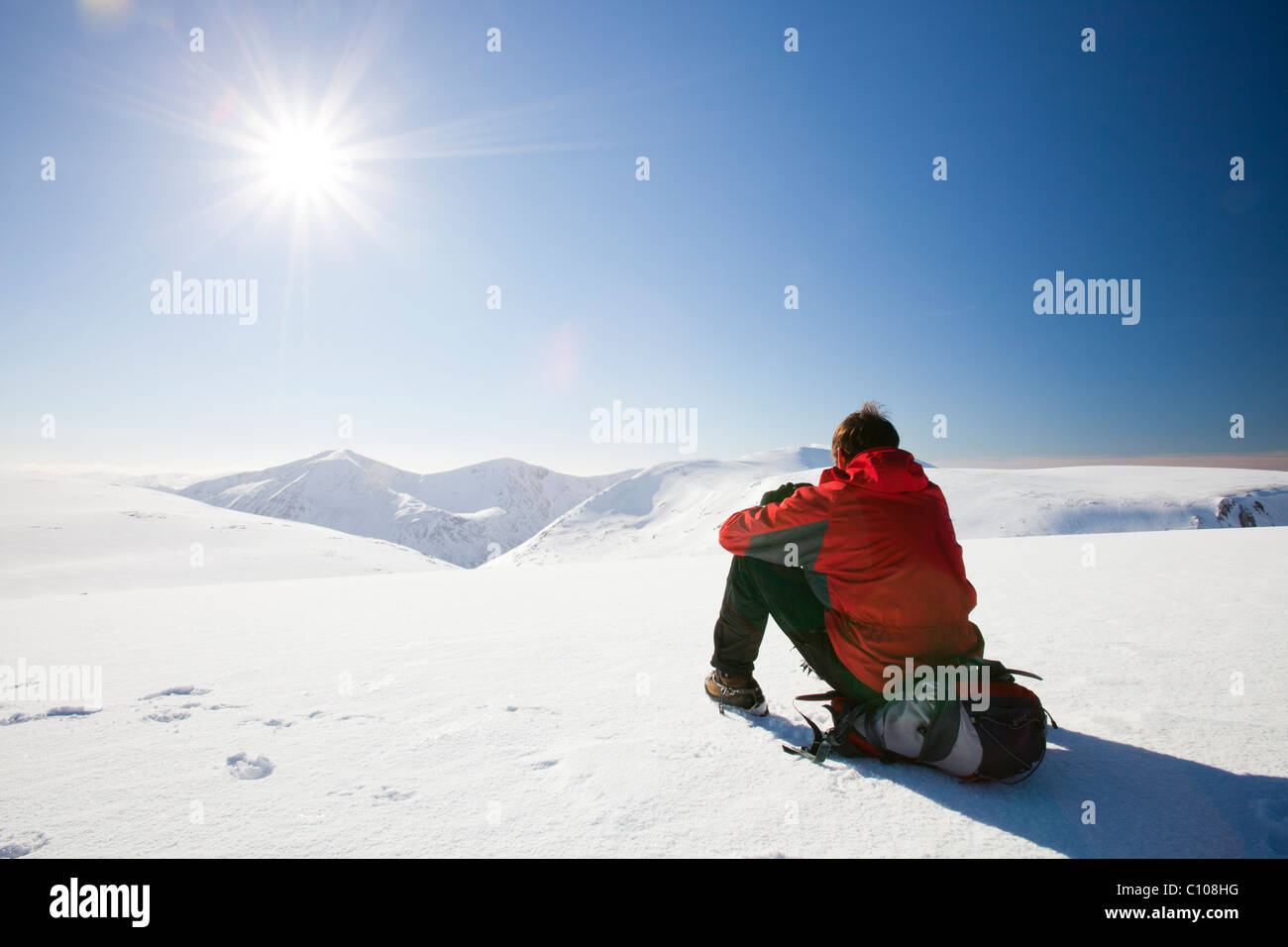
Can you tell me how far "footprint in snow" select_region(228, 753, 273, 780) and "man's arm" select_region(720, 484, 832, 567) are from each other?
276 centimetres

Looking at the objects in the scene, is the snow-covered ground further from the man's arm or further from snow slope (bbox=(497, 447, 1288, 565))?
snow slope (bbox=(497, 447, 1288, 565))

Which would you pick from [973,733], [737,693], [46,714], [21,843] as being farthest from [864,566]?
[46,714]

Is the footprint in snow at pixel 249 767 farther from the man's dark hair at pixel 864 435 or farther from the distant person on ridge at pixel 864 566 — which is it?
the man's dark hair at pixel 864 435

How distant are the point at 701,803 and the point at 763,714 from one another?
1.08 metres

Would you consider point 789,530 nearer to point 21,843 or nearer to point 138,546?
point 21,843

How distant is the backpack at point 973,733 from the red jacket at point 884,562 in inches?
7.4

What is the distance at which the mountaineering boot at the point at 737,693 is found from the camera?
10.3ft

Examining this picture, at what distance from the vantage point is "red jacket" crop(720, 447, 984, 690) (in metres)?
2.42

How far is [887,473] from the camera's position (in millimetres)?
2498

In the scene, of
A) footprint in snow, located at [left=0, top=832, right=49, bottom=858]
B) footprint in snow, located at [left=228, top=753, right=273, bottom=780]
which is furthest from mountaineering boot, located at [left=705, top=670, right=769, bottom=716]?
footprint in snow, located at [left=0, top=832, right=49, bottom=858]

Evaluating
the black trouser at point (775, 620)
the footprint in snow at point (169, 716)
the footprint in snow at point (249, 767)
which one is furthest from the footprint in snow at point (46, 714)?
the black trouser at point (775, 620)

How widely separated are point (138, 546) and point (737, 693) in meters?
40.2
